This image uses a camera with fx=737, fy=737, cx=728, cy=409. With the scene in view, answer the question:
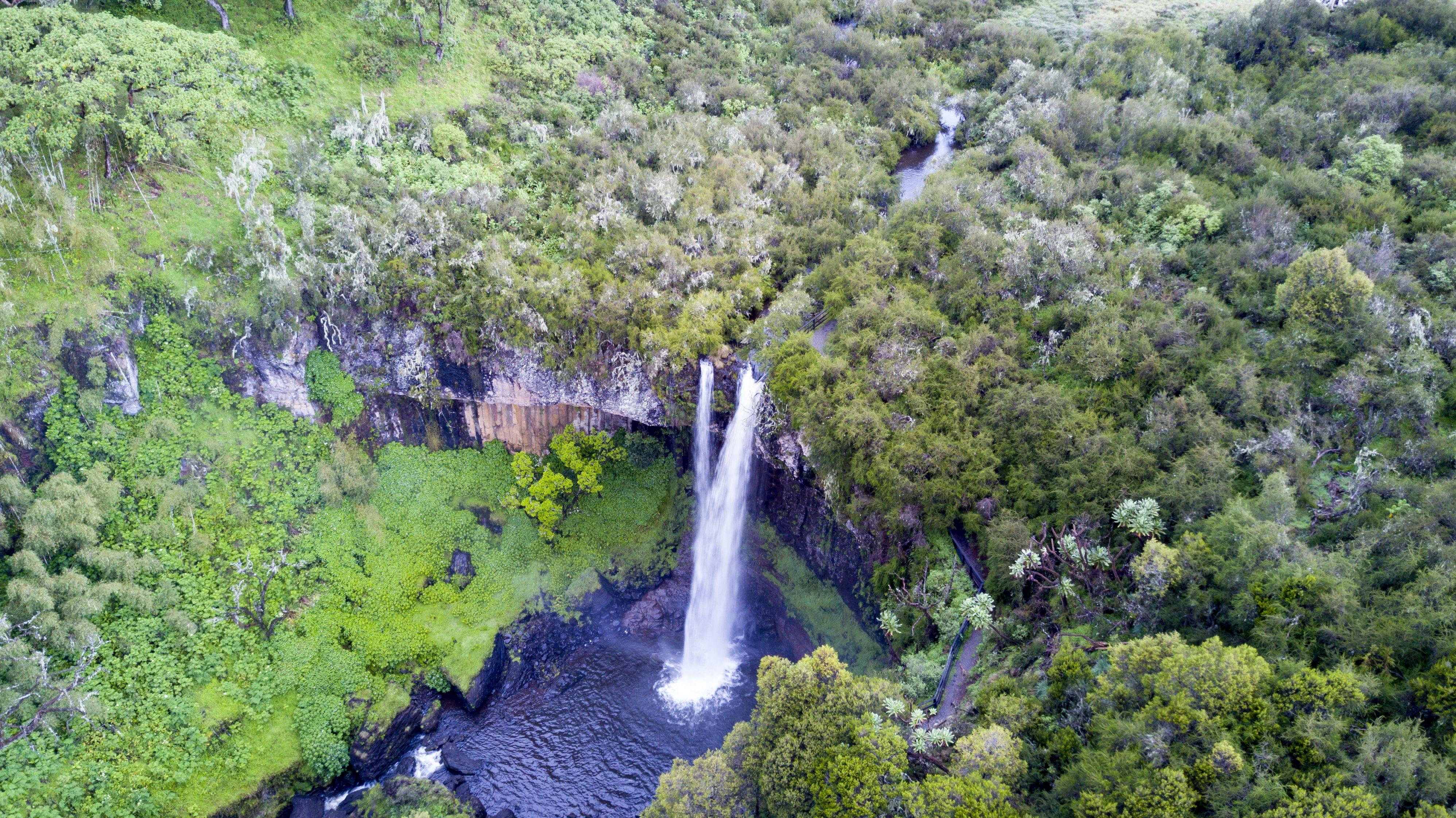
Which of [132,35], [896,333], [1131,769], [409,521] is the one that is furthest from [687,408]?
[132,35]

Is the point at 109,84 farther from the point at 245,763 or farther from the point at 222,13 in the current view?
the point at 245,763

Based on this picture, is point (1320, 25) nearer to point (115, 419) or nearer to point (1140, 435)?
point (1140, 435)

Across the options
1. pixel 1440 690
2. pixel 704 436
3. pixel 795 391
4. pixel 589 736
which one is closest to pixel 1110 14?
pixel 795 391

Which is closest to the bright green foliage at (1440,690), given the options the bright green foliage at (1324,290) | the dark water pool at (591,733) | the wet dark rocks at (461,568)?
the bright green foliage at (1324,290)

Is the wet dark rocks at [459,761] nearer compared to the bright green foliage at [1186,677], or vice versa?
the bright green foliage at [1186,677]

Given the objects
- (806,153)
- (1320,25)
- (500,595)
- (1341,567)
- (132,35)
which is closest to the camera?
(1341,567)

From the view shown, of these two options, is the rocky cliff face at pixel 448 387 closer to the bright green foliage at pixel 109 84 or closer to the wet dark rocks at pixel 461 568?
the wet dark rocks at pixel 461 568
